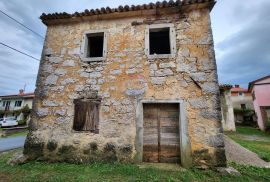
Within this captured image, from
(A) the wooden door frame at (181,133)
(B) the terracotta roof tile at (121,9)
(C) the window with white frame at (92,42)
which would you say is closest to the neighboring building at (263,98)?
(A) the wooden door frame at (181,133)

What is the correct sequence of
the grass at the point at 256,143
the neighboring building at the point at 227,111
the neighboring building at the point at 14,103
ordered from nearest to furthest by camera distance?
1. the grass at the point at 256,143
2. the neighboring building at the point at 227,111
3. the neighboring building at the point at 14,103

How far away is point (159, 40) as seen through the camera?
6395 mm

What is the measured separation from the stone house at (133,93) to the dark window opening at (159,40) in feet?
0.39

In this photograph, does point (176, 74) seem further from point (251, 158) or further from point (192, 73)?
point (251, 158)

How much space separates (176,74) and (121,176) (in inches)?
121

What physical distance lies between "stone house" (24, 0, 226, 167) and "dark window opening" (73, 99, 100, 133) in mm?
30

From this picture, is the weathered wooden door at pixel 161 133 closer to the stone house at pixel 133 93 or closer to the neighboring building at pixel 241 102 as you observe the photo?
the stone house at pixel 133 93

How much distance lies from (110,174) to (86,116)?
185 cm

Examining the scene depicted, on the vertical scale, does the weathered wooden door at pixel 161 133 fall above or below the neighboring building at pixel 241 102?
below

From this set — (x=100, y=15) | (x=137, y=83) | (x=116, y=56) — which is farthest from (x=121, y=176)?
(x=100, y=15)

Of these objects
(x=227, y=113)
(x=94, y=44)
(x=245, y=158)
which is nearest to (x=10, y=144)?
(x=94, y=44)

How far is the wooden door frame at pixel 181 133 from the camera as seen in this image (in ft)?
13.9

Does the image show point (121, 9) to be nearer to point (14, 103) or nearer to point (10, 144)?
point (10, 144)

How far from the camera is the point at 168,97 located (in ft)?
15.0
